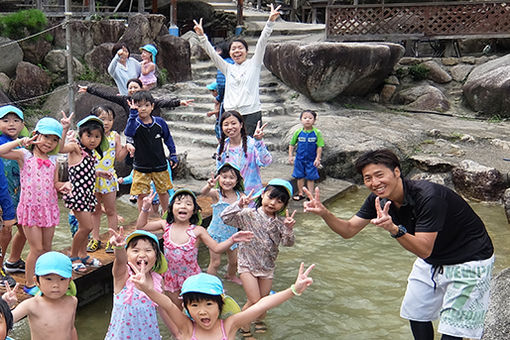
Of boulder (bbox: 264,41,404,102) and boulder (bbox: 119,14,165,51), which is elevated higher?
boulder (bbox: 119,14,165,51)

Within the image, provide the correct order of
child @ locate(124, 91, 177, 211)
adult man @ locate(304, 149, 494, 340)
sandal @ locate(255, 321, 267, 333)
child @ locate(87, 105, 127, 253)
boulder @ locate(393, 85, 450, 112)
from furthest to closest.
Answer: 1. boulder @ locate(393, 85, 450, 112)
2. child @ locate(124, 91, 177, 211)
3. child @ locate(87, 105, 127, 253)
4. sandal @ locate(255, 321, 267, 333)
5. adult man @ locate(304, 149, 494, 340)

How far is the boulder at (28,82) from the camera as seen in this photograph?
12.2 metres

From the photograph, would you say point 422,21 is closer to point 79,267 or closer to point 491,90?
point 491,90

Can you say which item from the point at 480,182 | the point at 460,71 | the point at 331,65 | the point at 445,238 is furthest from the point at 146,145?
the point at 460,71

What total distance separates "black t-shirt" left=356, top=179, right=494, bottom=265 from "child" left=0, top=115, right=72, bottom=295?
111 inches

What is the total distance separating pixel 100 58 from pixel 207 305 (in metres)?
11.0

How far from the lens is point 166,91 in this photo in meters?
13.4

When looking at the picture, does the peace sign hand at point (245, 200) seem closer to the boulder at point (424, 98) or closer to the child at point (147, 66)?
the child at point (147, 66)

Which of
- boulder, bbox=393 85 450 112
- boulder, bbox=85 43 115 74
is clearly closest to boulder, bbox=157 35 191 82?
boulder, bbox=85 43 115 74

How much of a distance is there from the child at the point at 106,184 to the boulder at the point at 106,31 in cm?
850

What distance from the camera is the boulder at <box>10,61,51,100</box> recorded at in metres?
12.2

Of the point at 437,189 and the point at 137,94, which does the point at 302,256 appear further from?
the point at 437,189

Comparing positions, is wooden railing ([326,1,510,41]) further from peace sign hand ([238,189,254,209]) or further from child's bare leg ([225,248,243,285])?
peace sign hand ([238,189,254,209])

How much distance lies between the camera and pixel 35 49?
41.4 ft
